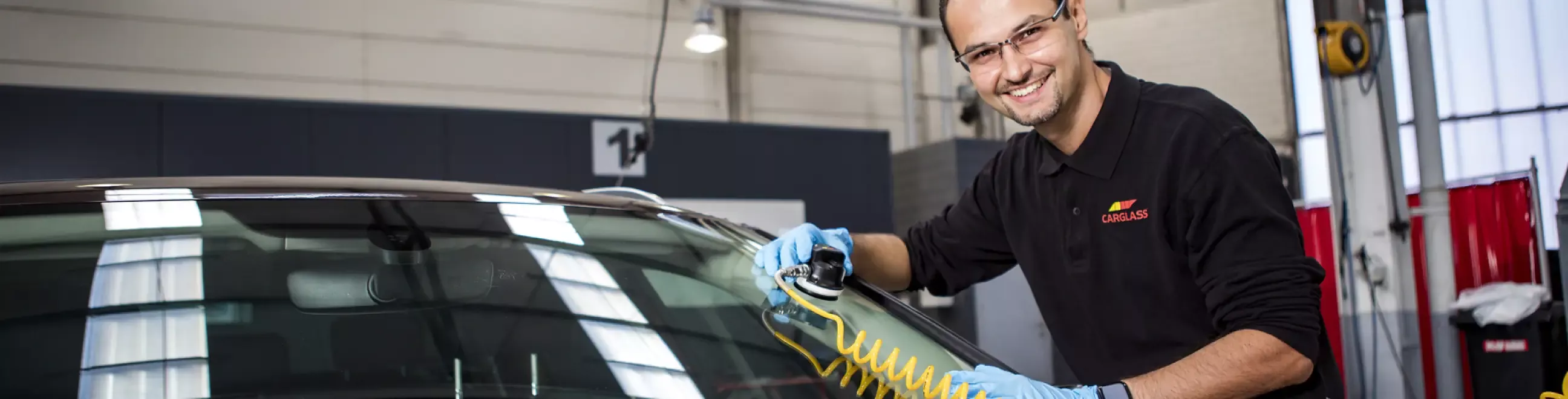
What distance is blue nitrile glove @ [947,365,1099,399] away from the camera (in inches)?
36.8

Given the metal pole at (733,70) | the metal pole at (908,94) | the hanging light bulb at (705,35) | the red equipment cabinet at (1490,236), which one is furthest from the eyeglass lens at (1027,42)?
the metal pole at (908,94)

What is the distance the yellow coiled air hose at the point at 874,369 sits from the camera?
909mm

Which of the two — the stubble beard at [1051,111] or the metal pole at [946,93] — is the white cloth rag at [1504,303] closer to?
the stubble beard at [1051,111]

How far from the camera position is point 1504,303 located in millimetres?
3609

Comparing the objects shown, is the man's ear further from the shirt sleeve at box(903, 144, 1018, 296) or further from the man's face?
the shirt sleeve at box(903, 144, 1018, 296)

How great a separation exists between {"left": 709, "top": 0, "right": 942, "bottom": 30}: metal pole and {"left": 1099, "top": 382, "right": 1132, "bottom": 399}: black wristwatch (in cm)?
470

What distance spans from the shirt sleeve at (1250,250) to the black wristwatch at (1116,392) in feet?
0.54

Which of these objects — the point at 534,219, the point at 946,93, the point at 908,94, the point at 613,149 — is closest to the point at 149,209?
the point at 534,219

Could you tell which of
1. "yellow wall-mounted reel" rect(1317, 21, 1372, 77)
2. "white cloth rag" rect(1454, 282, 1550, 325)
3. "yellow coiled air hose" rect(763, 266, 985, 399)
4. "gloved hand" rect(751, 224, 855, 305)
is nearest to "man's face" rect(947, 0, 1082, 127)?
"gloved hand" rect(751, 224, 855, 305)

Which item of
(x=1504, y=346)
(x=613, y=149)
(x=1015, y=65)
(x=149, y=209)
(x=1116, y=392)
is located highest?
(x=613, y=149)

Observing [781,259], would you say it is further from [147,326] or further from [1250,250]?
[147,326]

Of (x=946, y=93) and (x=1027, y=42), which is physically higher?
(x=946, y=93)

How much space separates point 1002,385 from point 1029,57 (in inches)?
20.1

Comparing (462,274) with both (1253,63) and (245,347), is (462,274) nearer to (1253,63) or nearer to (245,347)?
(245,347)
